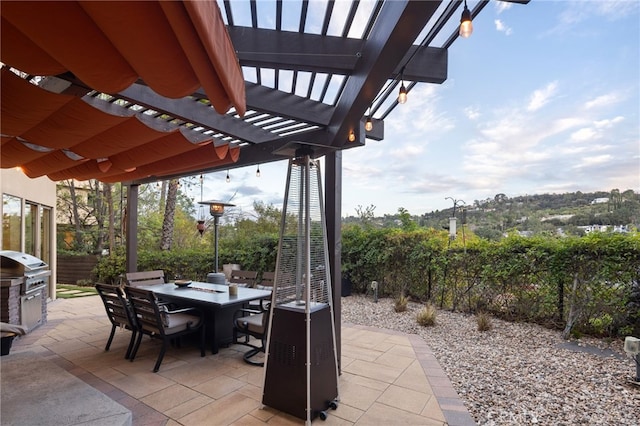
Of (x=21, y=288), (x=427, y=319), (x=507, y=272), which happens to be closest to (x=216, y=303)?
(x=21, y=288)

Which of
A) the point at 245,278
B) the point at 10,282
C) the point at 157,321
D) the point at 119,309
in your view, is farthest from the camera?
the point at 245,278

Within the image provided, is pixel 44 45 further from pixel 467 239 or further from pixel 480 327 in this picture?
pixel 467 239

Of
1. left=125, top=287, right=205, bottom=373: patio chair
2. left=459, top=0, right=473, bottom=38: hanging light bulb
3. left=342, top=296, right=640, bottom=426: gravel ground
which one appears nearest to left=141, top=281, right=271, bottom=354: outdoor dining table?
left=125, top=287, right=205, bottom=373: patio chair

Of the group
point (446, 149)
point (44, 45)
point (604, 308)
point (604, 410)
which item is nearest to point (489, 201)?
point (446, 149)

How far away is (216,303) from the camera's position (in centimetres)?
351

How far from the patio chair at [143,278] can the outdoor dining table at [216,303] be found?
824mm

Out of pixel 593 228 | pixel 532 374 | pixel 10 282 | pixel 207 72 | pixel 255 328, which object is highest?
pixel 207 72

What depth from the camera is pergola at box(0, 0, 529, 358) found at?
128 centimetres

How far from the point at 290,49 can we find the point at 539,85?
503 cm

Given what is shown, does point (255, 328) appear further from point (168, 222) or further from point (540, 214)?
point (168, 222)

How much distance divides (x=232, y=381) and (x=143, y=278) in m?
2.87

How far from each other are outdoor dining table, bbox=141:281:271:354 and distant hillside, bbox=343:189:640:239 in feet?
14.0

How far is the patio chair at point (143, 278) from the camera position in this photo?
4.81 m

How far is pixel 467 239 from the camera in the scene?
5.89 m
